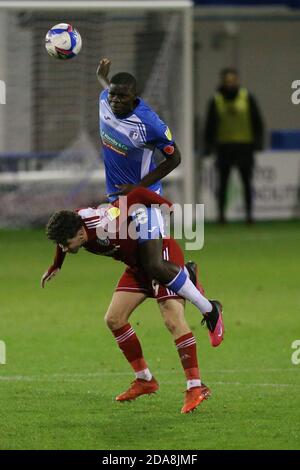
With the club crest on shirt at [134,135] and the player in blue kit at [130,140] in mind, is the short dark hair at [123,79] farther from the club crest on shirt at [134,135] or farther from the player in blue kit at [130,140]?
the club crest on shirt at [134,135]

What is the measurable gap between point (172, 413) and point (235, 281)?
7.44 metres

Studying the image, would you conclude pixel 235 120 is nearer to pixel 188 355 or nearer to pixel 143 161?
pixel 143 161

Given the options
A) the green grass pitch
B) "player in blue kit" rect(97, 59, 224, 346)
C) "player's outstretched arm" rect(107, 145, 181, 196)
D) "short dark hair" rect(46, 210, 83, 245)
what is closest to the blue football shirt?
"player in blue kit" rect(97, 59, 224, 346)

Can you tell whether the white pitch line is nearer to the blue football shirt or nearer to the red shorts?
the red shorts

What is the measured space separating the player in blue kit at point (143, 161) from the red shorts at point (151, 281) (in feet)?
0.38

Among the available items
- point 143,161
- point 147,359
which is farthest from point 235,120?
point 143,161

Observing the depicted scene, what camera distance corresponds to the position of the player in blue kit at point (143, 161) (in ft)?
29.8

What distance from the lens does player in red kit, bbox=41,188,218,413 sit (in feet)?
29.0

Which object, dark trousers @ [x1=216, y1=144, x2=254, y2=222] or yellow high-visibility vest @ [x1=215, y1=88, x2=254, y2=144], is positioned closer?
dark trousers @ [x1=216, y1=144, x2=254, y2=222]

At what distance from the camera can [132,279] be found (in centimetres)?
949

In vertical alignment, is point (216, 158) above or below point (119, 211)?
below

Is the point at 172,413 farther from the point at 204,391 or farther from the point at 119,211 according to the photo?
the point at 119,211
